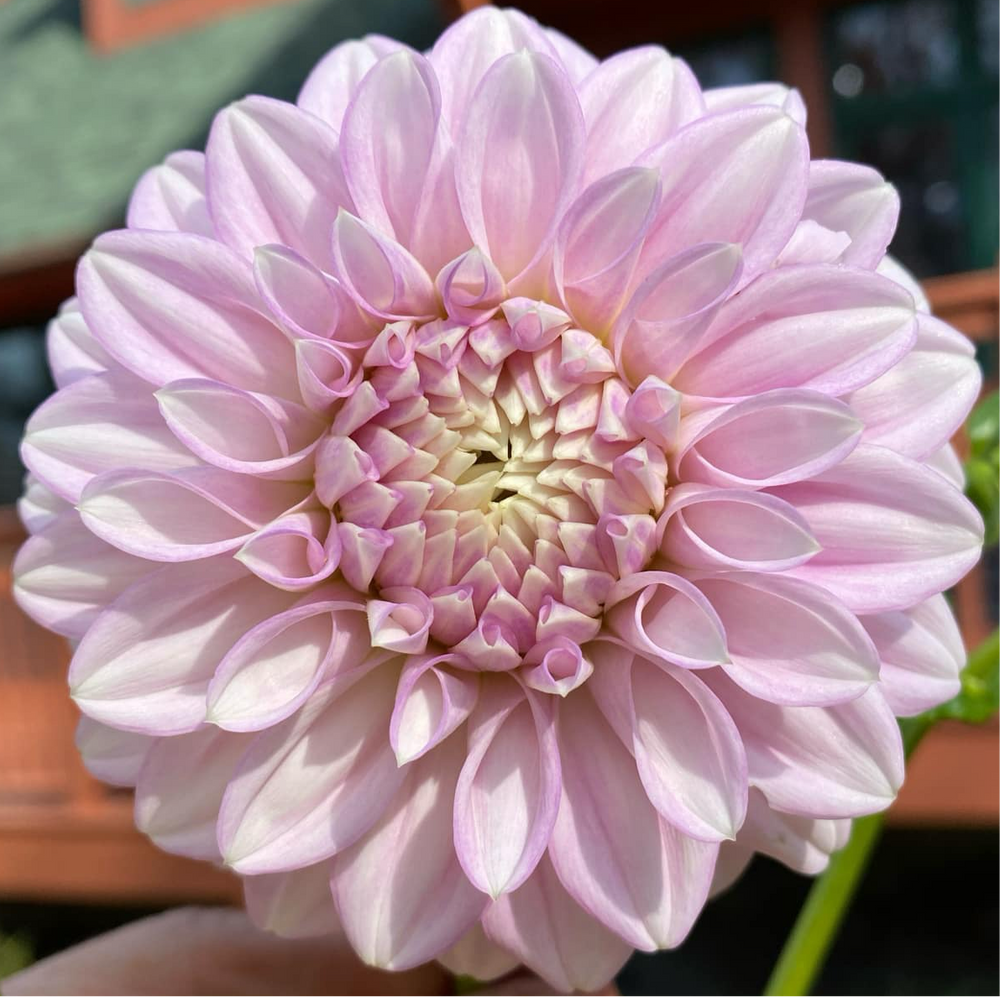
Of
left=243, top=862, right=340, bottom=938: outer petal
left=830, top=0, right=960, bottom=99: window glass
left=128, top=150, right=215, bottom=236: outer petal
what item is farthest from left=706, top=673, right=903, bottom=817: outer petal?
left=830, top=0, right=960, bottom=99: window glass

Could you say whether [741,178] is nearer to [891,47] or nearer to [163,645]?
[163,645]

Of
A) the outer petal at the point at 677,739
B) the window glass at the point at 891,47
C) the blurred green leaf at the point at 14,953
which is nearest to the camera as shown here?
the outer petal at the point at 677,739

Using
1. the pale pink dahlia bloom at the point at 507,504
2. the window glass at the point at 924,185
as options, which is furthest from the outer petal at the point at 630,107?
the window glass at the point at 924,185

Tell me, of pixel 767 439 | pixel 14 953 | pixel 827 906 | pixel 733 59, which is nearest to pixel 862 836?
pixel 827 906

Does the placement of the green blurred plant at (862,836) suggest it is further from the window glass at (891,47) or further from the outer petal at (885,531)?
the window glass at (891,47)

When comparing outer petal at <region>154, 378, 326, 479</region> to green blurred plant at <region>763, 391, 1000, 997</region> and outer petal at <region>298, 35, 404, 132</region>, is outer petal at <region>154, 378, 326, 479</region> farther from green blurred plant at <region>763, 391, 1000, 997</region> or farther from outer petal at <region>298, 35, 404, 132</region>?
green blurred plant at <region>763, 391, 1000, 997</region>
